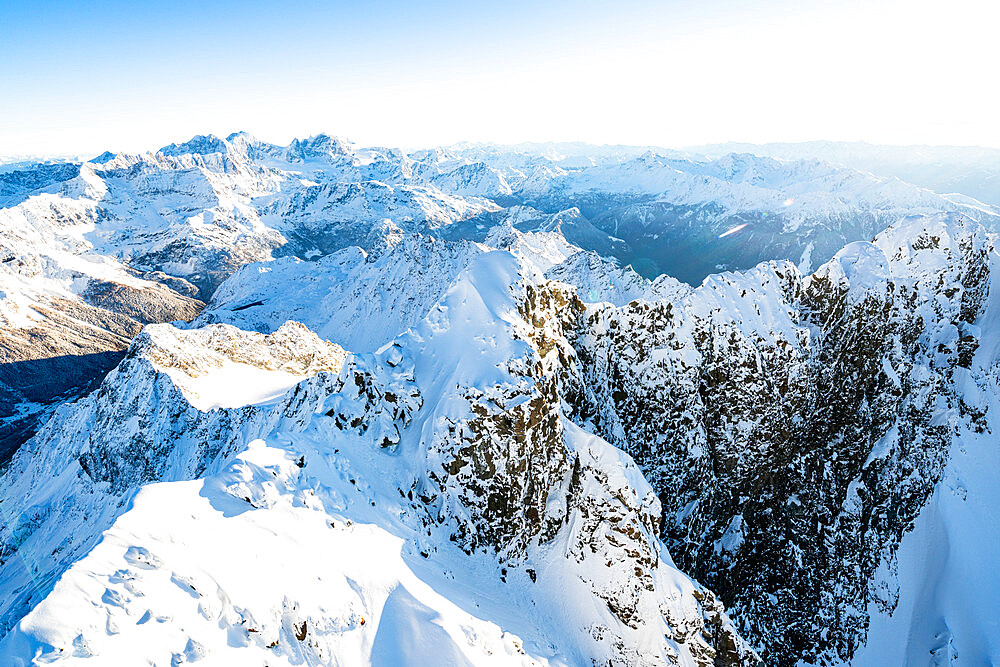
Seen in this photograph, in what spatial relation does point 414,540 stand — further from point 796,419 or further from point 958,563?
point 958,563

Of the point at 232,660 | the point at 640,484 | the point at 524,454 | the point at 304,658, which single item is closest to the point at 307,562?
the point at 304,658

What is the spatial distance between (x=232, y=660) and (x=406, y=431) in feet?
64.7

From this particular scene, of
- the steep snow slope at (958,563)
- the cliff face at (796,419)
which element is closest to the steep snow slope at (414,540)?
the cliff face at (796,419)

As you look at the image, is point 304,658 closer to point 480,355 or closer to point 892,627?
point 480,355

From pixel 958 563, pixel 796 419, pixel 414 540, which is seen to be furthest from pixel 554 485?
pixel 958 563

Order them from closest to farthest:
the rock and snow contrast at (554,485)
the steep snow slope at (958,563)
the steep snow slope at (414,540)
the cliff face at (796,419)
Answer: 1. the steep snow slope at (414,540)
2. the rock and snow contrast at (554,485)
3. the steep snow slope at (958,563)
4. the cliff face at (796,419)

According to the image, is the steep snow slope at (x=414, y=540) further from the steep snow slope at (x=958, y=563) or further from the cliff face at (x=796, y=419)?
the steep snow slope at (x=958, y=563)

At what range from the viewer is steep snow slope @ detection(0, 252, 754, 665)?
60.6 ft

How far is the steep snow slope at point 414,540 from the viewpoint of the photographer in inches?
727

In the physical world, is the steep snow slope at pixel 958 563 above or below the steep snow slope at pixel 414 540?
below

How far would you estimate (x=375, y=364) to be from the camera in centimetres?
3856

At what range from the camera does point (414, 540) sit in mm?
31047

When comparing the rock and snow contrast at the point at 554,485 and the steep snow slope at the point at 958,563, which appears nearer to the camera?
the rock and snow contrast at the point at 554,485

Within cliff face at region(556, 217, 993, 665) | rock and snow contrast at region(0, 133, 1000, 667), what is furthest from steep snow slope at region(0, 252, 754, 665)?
cliff face at region(556, 217, 993, 665)
